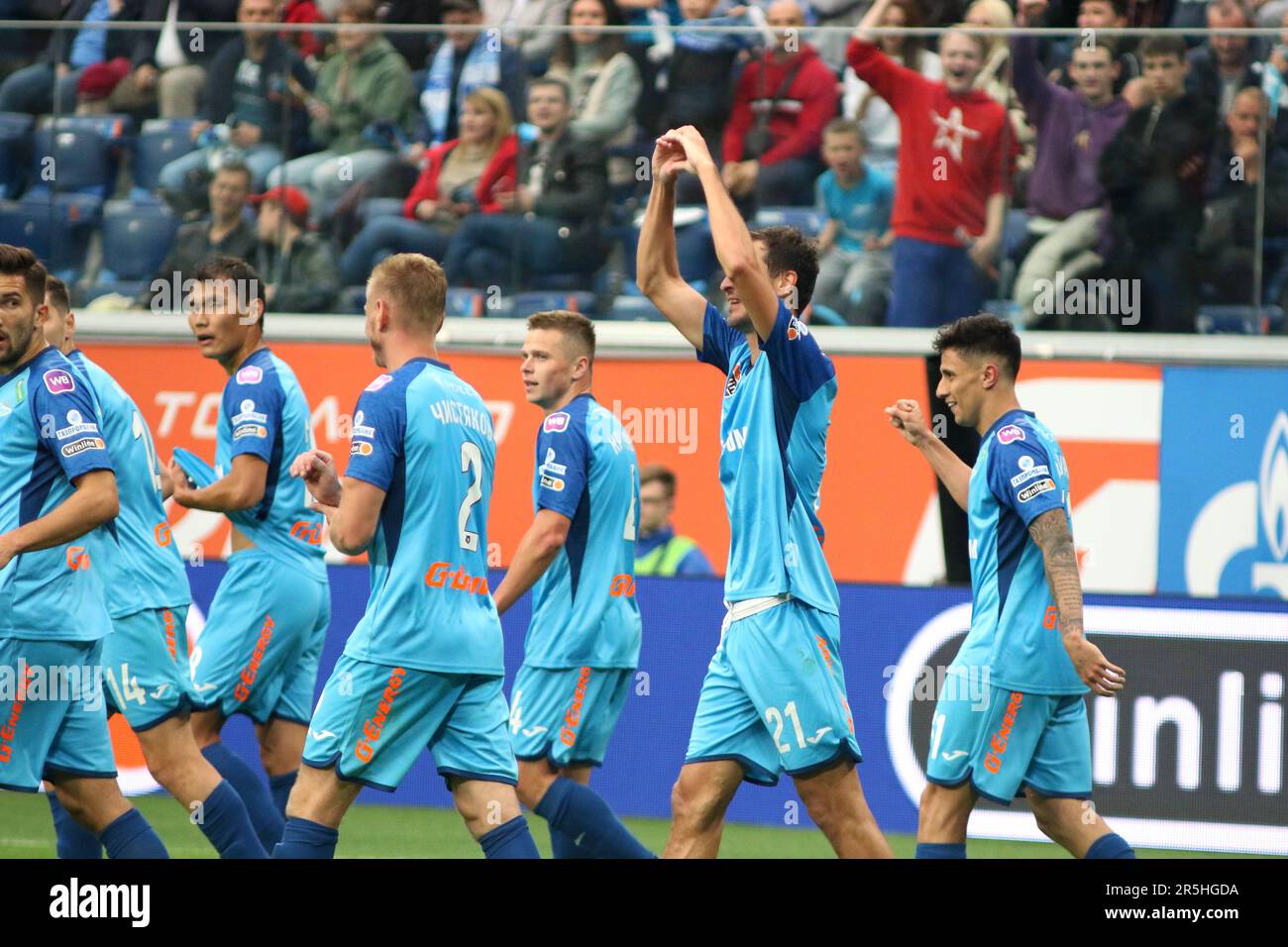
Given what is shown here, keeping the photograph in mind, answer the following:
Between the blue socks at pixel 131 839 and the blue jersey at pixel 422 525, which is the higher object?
the blue jersey at pixel 422 525

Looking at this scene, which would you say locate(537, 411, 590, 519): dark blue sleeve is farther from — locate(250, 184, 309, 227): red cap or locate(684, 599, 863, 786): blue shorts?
locate(250, 184, 309, 227): red cap

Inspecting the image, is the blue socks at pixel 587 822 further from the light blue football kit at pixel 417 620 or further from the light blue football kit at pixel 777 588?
the light blue football kit at pixel 417 620

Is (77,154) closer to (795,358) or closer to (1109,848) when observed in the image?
(795,358)

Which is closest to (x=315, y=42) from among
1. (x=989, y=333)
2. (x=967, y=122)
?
(x=967, y=122)

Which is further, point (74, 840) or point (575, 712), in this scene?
point (575, 712)

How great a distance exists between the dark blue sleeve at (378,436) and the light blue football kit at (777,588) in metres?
1.13

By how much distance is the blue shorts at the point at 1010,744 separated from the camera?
5781mm

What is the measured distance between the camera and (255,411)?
6914mm

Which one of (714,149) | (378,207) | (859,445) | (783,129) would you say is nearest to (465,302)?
(378,207)

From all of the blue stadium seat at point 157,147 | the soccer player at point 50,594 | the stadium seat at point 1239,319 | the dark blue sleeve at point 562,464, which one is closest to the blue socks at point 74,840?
the soccer player at point 50,594

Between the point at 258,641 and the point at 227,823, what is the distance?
1154mm

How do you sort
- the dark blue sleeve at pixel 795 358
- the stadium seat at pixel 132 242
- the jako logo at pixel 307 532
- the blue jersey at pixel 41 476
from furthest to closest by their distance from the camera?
the stadium seat at pixel 132 242
the jako logo at pixel 307 532
the blue jersey at pixel 41 476
the dark blue sleeve at pixel 795 358
